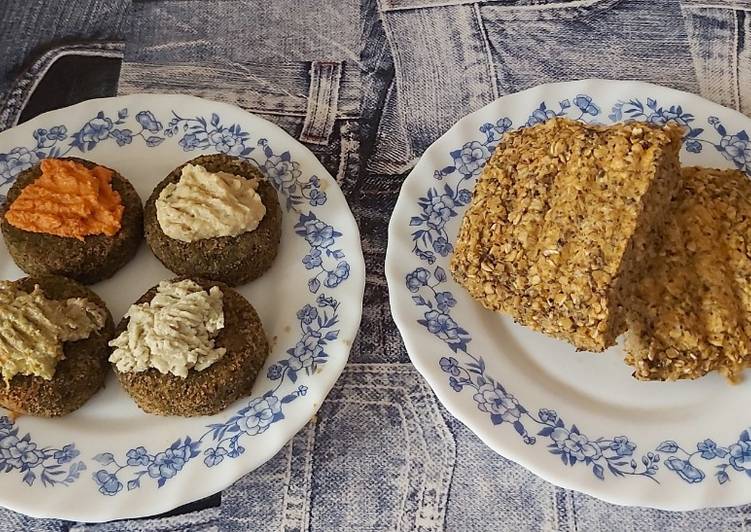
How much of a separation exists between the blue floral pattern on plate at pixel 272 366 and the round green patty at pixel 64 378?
90mm

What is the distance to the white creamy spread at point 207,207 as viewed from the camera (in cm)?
191

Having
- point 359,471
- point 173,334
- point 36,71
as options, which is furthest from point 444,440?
point 36,71

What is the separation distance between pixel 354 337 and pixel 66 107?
3.69ft

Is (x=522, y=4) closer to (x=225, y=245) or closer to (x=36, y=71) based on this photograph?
(x=225, y=245)

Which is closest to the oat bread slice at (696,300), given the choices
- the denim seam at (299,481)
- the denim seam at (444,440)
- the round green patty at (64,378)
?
the denim seam at (444,440)

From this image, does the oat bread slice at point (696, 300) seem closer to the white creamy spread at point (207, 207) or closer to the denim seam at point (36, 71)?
the white creamy spread at point (207, 207)

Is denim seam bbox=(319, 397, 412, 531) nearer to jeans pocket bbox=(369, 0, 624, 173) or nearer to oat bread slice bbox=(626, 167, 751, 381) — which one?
oat bread slice bbox=(626, 167, 751, 381)

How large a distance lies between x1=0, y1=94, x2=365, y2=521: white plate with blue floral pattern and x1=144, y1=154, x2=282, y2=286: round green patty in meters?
0.07

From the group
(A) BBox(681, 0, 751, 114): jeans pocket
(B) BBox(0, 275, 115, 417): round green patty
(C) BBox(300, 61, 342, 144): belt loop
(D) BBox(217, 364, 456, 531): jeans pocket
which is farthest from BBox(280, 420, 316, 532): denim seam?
(A) BBox(681, 0, 751, 114): jeans pocket

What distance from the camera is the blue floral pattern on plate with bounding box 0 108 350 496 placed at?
1759mm

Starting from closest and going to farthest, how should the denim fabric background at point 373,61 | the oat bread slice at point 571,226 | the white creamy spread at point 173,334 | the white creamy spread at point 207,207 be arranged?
the oat bread slice at point 571,226 < the white creamy spread at point 173,334 < the white creamy spread at point 207,207 < the denim fabric background at point 373,61

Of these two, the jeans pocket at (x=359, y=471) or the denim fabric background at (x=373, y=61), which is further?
the denim fabric background at (x=373, y=61)

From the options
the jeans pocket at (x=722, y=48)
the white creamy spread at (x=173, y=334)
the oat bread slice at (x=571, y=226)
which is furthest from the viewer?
the jeans pocket at (x=722, y=48)

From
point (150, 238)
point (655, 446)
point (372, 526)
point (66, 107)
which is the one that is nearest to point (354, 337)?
point (372, 526)
